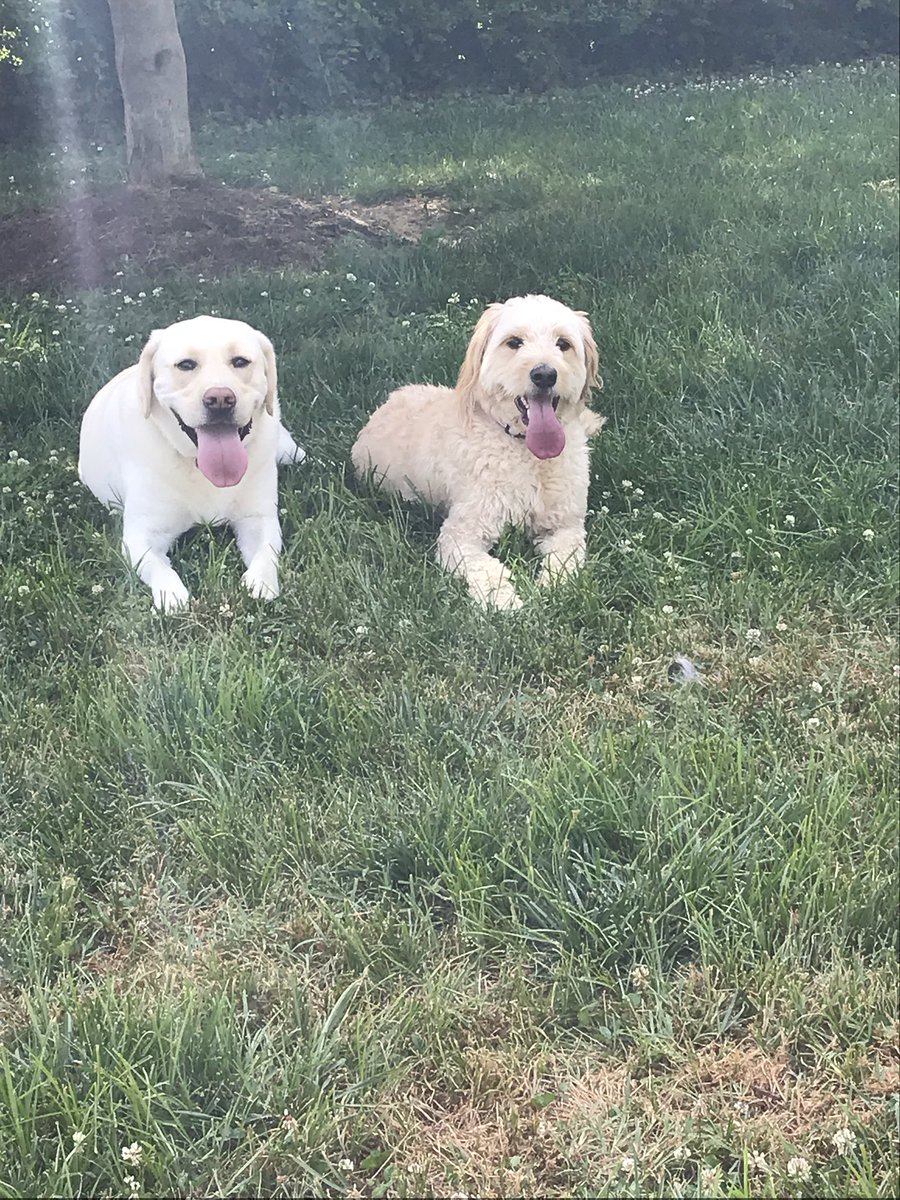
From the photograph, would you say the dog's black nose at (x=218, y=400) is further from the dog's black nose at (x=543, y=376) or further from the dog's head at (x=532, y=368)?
the dog's black nose at (x=543, y=376)

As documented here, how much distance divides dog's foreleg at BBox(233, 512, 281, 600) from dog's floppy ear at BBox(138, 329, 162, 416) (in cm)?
46

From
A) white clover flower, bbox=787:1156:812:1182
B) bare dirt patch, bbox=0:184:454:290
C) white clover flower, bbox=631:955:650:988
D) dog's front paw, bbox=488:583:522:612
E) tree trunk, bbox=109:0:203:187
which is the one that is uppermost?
tree trunk, bbox=109:0:203:187

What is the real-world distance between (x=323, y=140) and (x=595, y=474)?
4.59m

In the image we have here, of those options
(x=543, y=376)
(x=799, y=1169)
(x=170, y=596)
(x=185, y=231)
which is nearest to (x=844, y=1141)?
(x=799, y=1169)

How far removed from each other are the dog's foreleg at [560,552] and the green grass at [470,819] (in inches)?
3.0

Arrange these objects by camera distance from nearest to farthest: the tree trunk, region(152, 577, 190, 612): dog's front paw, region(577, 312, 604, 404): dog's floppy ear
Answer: region(152, 577, 190, 612): dog's front paw, region(577, 312, 604, 404): dog's floppy ear, the tree trunk

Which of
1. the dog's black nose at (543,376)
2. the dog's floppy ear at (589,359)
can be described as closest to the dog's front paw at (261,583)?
the dog's black nose at (543,376)

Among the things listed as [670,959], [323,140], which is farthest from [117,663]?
[323,140]

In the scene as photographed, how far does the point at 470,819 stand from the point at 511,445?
164 cm

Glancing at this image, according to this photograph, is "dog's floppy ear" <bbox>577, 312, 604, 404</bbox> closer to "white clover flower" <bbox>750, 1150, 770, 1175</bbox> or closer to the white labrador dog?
the white labrador dog

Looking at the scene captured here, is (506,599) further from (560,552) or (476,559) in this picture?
(560,552)

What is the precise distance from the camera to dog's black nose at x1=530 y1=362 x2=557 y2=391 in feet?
11.0

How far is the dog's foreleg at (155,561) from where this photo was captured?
3.12m

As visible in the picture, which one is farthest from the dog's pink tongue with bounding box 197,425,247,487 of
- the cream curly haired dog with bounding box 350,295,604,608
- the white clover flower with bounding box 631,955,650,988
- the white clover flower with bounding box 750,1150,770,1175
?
the white clover flower with bounding box 750,1150,770,1175
